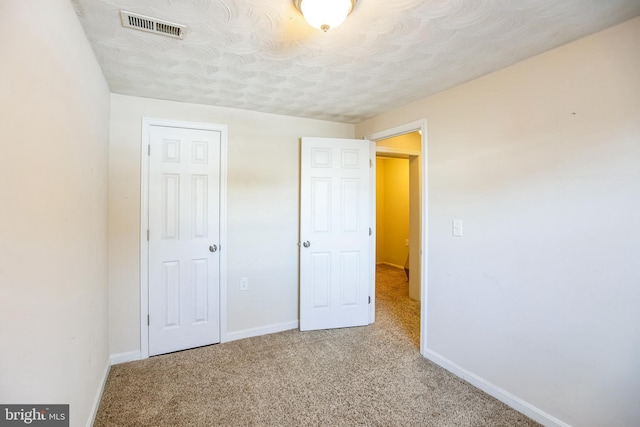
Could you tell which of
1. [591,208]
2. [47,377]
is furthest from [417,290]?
[47,377]

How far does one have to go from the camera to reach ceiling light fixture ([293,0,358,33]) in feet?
4.01

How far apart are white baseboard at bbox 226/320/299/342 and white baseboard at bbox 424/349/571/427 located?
1.38 metres

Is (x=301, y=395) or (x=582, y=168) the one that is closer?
(x=582, y=168)

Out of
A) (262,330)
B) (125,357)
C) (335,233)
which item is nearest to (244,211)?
(335,233)

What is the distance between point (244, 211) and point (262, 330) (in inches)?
48.8

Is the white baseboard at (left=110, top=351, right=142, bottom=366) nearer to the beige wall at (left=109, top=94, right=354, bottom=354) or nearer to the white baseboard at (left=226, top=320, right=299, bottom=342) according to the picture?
the beige wall at (left=109, top=94, right=354, bottom=354)

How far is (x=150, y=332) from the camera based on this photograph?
8.23 feet

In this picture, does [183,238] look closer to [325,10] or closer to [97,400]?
[97,400]

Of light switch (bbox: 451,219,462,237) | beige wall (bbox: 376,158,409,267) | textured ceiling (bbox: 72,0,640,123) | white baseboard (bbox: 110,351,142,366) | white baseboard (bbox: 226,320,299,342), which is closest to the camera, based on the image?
textured ceiling (bbox: 72,0,640,123)

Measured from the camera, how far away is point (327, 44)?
1.64 m

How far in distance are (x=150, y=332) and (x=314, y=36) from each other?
264cm

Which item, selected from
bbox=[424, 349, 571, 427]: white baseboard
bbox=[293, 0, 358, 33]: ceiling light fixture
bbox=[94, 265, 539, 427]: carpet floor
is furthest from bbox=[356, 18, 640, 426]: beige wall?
bbox=[293, 0, 358, 33]: ceiling light fixture

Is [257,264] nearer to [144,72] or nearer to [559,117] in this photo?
[144,72]

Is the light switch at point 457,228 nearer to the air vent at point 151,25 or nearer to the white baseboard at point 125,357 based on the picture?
the air vent at point 151,25
